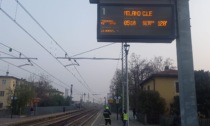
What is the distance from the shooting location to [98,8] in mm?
12625

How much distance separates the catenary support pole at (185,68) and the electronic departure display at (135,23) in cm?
35

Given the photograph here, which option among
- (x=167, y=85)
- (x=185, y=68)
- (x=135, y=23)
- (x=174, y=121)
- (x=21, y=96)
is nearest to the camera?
(x=185, y=68)

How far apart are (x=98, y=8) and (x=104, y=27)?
0.89 metres

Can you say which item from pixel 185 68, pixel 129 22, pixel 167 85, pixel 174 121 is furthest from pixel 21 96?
pixel 185 68

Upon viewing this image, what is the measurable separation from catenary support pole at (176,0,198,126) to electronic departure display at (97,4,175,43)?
13.6 inches

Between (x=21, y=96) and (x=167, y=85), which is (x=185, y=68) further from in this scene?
(x=21, y=96)

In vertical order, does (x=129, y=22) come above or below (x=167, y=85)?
below

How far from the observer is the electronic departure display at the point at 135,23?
40.1 ft

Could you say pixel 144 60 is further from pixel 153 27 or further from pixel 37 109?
pixel 153 27

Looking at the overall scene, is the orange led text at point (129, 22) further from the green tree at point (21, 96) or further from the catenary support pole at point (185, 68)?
the green tree at point (21, 96)

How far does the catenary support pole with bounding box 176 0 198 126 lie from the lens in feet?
38.7

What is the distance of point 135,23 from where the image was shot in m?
12.2

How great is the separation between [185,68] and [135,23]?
8.23 feet

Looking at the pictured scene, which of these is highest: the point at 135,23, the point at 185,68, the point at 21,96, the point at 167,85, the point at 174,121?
the point at 167,85
